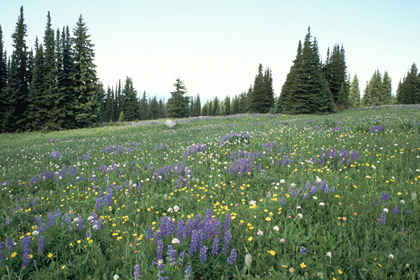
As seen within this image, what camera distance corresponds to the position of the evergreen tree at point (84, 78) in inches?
1316

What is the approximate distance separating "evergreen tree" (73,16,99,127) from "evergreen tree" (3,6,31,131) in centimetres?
808

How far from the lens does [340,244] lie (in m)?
2.76

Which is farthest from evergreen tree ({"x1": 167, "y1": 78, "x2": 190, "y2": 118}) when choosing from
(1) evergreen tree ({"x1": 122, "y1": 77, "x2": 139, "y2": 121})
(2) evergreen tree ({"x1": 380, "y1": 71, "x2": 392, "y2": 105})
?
(2) evergreen tree ({"x1": 380, "y1": 71, "x2": 392, "y2": 105})

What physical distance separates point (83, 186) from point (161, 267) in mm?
4678

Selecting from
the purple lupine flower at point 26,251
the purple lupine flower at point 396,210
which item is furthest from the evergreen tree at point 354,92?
the purple lupine flower at point 26,251

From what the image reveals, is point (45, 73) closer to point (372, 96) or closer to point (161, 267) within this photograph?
point (161, 267)

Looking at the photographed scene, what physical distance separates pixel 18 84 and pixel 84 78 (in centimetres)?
1111

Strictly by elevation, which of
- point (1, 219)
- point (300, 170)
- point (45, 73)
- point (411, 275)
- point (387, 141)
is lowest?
point (1, 219)

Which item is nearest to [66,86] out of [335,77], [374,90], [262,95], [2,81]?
[2,81]

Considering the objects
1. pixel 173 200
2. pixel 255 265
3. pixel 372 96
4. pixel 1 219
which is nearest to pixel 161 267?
pixel 255 265

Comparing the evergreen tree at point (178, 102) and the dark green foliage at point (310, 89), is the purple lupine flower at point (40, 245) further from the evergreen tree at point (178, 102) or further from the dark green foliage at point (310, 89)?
the evergreen tree at point (178, 102)

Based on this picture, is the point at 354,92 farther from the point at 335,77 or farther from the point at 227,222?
the point at 227,222

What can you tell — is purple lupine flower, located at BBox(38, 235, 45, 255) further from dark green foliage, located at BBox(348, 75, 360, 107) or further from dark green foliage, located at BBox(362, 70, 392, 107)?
dark green foliage, located at BBox(362, 70, 392, 107)

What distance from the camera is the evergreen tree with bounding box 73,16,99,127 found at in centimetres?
3344
